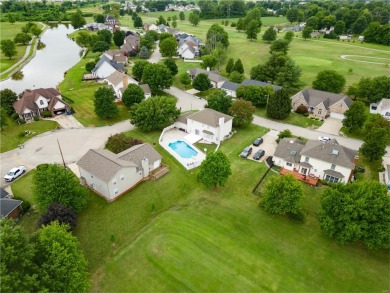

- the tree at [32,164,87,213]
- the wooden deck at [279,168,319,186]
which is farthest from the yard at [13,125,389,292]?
the tree at [32,164,87,213]

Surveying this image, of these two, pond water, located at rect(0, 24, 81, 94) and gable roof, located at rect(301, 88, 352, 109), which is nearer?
gable roof, located at rect(301, 88, 352, 109)

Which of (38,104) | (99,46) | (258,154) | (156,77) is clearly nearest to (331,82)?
(258,154)

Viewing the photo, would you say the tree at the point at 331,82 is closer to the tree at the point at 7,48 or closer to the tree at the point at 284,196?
the tree at the point at 284,196

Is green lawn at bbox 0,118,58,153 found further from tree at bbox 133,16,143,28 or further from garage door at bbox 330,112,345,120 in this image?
tree at bbox 133,16,143,28

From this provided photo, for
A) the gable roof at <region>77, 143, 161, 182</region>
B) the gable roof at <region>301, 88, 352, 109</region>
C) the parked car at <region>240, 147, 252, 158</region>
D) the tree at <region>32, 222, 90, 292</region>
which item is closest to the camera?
the tree at <region>32, 222, 90, 292</region>

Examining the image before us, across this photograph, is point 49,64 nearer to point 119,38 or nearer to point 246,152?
point 119,38

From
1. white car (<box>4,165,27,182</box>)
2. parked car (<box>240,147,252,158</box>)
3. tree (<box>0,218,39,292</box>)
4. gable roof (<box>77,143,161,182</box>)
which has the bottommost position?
parked car (<box>240,147,252,158</box>)

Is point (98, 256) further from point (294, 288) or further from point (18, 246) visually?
point (294, 288)
